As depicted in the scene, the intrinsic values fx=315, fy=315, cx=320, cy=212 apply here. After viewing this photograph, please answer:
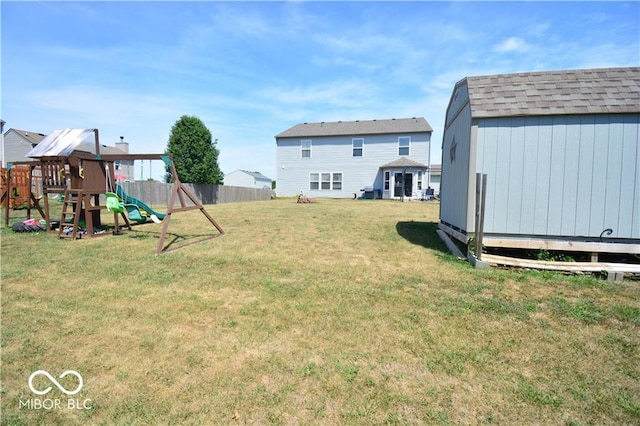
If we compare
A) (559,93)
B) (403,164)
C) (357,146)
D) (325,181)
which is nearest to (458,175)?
(559,93)

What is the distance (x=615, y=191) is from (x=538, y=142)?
1.71 meters

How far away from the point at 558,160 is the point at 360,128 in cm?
2348

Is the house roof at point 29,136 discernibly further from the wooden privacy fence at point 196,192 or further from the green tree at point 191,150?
the wooden privacy fence at point 196,192

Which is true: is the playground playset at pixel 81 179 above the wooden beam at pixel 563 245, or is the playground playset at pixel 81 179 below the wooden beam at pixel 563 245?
above

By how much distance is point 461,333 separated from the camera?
148 inches

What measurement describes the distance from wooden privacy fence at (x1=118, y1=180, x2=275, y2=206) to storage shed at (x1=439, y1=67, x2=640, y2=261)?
17.4 meters

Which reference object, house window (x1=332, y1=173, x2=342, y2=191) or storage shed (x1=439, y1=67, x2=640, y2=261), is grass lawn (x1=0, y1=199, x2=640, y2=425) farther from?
house window (x1=332, y1=173, x2=342, y2=191)

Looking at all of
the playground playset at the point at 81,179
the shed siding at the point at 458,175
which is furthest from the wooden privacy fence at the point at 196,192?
the shed siding at the point at 458,175

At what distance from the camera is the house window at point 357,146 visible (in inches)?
1114

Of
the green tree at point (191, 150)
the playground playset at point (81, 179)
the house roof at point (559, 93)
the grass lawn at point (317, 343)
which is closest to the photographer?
the grass lawn at point (317, 343)

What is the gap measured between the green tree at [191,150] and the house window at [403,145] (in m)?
17.4

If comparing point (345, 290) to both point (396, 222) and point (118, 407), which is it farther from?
point (396, 222)

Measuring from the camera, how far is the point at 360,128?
29.0m

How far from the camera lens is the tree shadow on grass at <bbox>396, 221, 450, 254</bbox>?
27.3 ft
